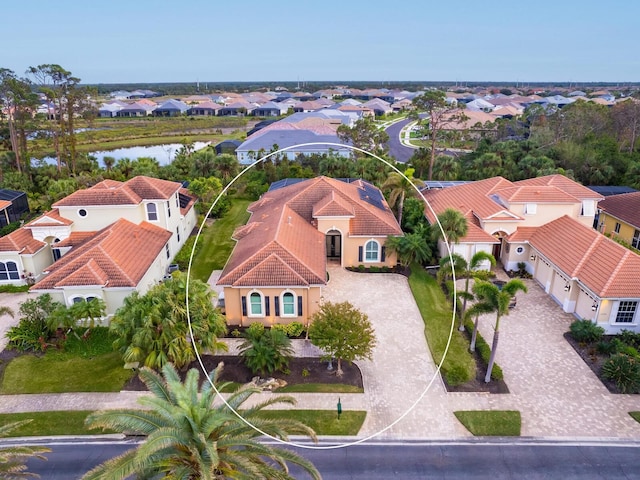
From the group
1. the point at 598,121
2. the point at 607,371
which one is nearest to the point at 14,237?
the point at 607,371

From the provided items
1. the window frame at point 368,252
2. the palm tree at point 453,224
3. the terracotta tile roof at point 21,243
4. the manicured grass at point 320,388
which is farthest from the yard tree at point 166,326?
the palm tree at point 453,224

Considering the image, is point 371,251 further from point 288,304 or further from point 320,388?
point 320,388

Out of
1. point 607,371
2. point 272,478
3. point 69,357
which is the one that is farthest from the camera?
point 69,357

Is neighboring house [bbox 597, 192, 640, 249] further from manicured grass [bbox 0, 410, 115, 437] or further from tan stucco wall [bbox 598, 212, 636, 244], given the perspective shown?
manicured grass [bbox 0, 410, 115, 437]

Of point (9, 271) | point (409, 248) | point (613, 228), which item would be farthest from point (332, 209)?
point (613, 228)

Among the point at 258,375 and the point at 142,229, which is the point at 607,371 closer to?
the point at 258,375

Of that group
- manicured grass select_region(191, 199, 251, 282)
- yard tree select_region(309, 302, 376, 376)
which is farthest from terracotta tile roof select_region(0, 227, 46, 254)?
yard tree select_region(309, 302, 376, 376)
